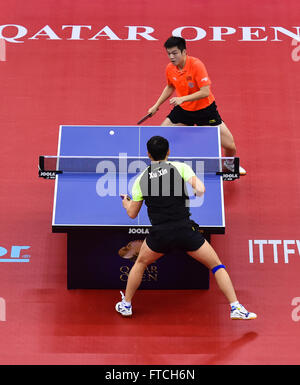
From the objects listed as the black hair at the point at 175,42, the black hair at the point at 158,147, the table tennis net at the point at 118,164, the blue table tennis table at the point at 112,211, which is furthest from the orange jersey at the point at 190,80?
the black hair at the point at 158,147

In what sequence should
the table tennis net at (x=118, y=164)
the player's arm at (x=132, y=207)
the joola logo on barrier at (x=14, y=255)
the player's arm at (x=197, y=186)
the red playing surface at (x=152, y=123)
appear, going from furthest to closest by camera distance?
the joola logo on barrier at (x=14, y=255) → the table tennis net at (x=118, y=164) → the red playing surface at (x=152, y=123) → the player's arm at (x=132, y=207) → the player's arm at (x=197, y=186)

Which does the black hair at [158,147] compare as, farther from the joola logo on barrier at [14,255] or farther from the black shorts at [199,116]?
the joola logo on barrier at [14,255]

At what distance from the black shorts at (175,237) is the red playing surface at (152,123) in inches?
31.1

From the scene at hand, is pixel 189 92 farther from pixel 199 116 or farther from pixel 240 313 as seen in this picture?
pixel 240 313

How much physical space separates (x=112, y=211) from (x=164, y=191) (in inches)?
28.8

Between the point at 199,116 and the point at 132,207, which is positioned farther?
the point at 199,116

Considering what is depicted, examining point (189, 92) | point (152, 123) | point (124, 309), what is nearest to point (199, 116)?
point (189, 92)

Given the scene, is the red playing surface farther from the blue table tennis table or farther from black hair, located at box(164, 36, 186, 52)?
black hair, located at box(164, 36, 186, 52)

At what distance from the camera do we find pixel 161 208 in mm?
6781

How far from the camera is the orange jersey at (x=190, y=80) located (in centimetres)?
810

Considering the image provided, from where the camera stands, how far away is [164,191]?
22.0 ft

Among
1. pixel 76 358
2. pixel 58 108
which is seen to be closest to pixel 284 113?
pixel 58 108

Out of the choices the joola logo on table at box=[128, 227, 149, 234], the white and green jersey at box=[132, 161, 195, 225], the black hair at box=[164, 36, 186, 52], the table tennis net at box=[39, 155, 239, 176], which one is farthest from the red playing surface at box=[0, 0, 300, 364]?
the black hair at box=[164, 36, 186, 52]

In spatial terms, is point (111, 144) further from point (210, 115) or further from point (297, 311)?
point (297, 311)
